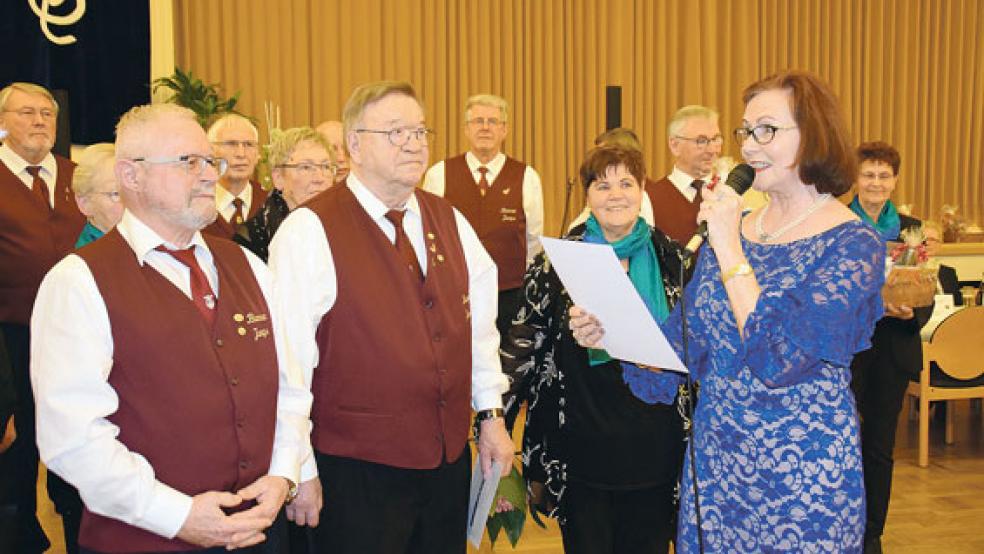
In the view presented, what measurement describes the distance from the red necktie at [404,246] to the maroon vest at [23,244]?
238 centimetres

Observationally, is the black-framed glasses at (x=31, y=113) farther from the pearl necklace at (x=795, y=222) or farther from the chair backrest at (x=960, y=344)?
the chair backrest at (x=960, y=344)

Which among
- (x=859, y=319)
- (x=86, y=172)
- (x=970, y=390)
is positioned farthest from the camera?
(x=970, y=390)

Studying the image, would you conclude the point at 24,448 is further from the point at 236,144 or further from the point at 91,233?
the point at 236,144

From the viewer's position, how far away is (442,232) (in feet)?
8.53

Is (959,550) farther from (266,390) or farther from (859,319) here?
(266,390)

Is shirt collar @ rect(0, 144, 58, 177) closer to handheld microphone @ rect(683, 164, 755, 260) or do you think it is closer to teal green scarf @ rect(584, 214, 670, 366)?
teal green scarf @ rect(584, 214, 670, 366)

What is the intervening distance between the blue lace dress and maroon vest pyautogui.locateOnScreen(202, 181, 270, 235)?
2.15 metres

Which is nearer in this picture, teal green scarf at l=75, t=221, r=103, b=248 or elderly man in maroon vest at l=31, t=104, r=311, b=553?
elderly man in maroon vest at l=31, t=104, r=311, b=553

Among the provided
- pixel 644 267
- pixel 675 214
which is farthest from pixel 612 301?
pixel 675 214

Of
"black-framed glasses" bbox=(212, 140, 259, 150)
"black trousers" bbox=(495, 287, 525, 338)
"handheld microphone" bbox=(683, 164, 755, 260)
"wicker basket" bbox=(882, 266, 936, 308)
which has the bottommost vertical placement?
"black trousers" bbox=(495, 287, 525, 338)

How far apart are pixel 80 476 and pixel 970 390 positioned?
197 inches

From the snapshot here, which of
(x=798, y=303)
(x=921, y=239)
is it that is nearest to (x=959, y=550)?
(x=921, y=239)

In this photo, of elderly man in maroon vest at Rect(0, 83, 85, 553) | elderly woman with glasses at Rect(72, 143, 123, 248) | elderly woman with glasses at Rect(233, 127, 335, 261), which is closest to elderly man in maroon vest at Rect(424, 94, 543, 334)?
elderly woman with glasses at Rect(233, 127, 335, 261)

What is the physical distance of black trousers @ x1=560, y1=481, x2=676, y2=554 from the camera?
283 cm
